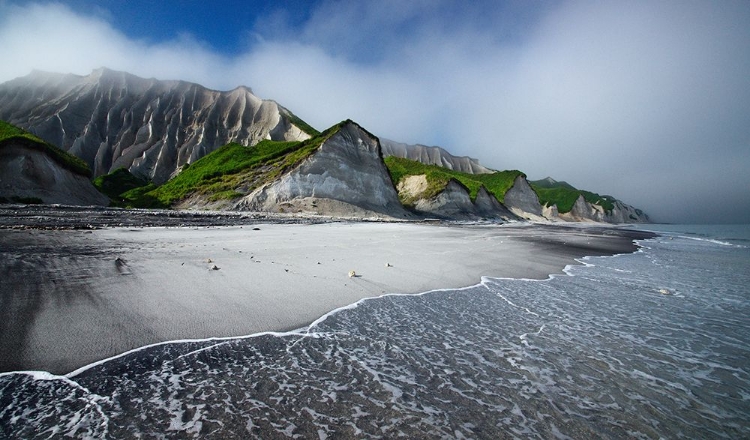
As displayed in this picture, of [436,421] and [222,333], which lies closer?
[436,421]

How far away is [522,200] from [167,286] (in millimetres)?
72306

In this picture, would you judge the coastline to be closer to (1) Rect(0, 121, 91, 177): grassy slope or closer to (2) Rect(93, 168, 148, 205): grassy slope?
(1) Rect(0, 121, 91, 177): grassy slope

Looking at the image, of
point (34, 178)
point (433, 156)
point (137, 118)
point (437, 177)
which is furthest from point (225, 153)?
point (433, 156)

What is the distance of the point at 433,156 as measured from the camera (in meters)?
150

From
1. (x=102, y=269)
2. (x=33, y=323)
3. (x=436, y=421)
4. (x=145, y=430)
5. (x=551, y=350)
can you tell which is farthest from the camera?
(x=102, y=269)

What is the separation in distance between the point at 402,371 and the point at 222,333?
1.80m

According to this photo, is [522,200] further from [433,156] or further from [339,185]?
[433,156]

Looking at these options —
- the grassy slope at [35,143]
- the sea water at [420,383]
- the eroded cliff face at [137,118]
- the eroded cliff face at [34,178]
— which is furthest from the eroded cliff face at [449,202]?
the sea water at [420,383]

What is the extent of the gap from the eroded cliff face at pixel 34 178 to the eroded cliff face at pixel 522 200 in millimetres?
67918

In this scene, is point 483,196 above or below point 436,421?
above

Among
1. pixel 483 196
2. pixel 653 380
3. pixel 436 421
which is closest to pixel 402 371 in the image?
pixel 436 421

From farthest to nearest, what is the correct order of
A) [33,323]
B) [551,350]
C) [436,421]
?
1. [551,350]
2. [33,323]
3. [436,421]

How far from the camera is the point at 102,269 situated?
182 inches

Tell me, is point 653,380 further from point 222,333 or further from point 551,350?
point 222,333
